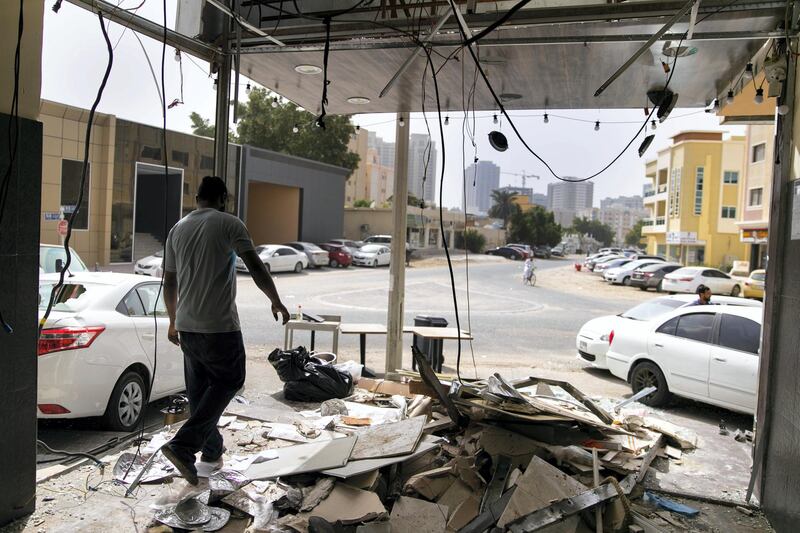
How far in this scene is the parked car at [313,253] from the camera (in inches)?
1202

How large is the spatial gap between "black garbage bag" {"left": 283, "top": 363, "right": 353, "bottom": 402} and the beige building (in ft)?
112

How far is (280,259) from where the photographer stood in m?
27.0

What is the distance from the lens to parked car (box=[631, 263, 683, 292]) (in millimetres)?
28484

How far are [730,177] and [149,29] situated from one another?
53663 mm

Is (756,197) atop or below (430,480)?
atop

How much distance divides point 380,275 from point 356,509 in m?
24.7

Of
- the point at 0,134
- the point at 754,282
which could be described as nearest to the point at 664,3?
the point at 0,134

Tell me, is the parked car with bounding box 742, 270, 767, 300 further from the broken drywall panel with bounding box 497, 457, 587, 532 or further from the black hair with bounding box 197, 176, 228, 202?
the black hair with bounding box 197, 176, 228, 202

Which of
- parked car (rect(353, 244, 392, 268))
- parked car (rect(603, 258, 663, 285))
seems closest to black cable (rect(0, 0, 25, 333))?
parked car (rect(353, 244, 392, 268))

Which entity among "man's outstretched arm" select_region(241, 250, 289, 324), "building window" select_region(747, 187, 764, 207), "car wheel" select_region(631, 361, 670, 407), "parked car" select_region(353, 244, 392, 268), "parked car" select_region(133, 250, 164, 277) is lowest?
"car wheel" select_region(631, 361, 670, 407)

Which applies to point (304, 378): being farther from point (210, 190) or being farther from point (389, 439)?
point (210, 190)

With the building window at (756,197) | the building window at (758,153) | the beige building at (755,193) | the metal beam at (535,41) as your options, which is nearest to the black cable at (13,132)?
the metal beam at (535,41)

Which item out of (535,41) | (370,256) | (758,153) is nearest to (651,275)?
(758,153)

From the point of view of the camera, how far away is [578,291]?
2736cm
